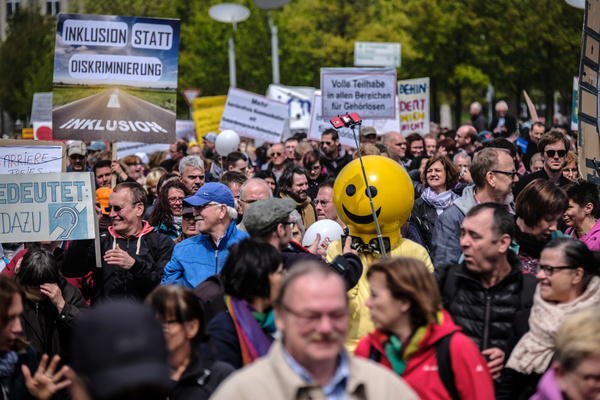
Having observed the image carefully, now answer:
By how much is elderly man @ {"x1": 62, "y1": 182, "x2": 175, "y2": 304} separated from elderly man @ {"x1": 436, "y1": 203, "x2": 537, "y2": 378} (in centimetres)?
259

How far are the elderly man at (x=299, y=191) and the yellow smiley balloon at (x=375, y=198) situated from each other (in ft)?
10.6

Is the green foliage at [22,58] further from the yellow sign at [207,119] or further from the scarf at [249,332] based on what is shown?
the scarf at [249,332]

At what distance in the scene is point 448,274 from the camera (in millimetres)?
4238

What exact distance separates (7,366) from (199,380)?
88cm

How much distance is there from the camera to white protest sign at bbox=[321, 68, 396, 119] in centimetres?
1275

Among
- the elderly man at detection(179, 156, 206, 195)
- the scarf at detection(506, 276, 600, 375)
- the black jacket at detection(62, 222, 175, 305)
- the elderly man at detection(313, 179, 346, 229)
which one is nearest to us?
the scarf at detection(506, 276, 600, 375)

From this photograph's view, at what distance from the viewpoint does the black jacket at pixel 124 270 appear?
601 centimetres

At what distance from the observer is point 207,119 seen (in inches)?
707

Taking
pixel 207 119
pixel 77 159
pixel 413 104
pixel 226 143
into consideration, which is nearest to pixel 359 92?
→ pixel 226 143

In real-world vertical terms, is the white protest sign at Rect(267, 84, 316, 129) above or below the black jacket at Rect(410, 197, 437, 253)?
above

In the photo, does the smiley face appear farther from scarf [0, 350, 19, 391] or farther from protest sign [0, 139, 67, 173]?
protest sign [0, 139, 67, 173]

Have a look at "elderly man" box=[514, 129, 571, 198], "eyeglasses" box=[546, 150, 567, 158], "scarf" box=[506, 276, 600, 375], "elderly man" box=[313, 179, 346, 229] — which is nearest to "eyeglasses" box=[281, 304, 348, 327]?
"scarf" box=[506, 276, 600, 375]

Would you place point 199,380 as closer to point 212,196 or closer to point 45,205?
point 212,196

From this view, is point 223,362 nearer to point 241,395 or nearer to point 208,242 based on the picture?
point 241,395
